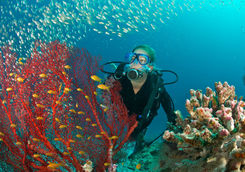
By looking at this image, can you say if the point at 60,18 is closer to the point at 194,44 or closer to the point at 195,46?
the point at 194,44

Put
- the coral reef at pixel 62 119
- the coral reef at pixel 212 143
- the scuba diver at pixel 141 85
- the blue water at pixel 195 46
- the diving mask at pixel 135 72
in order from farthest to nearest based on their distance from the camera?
the blue water at pixel 195 46, the scuba diver at pixel 141 85, the diving mask at pixel 135 72, the coral reef at pixel 62 119, the coral reef at pixel 212 143

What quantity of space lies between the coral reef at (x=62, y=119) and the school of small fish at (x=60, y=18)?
3.55m

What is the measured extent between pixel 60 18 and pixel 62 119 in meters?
Answer: 11.2

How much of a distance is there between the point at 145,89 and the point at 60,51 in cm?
262

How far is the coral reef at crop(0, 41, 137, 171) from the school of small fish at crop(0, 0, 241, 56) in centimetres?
355

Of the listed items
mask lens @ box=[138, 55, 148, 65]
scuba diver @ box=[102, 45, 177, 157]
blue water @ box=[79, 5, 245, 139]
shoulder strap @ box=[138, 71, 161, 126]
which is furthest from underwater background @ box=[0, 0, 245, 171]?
shoulder strap @ box=[138, 71, 161, 126]

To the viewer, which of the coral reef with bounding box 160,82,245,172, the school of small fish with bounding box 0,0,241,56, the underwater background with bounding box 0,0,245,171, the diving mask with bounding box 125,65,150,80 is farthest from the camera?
the underwater background with bounding box 0,0,245,171

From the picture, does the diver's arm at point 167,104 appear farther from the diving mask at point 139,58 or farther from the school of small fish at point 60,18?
the school of small fish at point 60,18

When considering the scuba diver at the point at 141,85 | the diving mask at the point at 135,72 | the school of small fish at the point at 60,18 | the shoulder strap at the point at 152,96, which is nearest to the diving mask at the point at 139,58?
the scuba diver at the point at 141,85

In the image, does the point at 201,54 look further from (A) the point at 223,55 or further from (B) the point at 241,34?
(B) the point at 241,34

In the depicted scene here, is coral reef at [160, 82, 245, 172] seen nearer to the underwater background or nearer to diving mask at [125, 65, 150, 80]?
diving mask at [125, 65, 150, 80]

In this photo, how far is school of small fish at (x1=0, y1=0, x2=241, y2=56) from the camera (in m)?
13.9

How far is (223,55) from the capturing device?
78125 mm

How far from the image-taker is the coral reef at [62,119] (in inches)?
132
